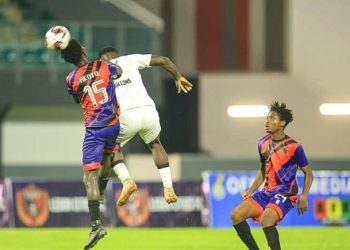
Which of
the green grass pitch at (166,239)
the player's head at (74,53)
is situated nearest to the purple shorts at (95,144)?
the player's head at (74,53)

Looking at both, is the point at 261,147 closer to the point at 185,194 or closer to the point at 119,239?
the point at 119,239

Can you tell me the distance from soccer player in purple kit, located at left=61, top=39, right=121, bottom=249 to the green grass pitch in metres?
3.86

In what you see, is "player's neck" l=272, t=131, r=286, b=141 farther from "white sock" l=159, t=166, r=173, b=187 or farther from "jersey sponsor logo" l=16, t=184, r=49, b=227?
"jersey sponsor logo" l=16, t=184, r=49, b=227

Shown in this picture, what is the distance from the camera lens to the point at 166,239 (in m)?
19.2

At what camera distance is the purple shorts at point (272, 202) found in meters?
11.9

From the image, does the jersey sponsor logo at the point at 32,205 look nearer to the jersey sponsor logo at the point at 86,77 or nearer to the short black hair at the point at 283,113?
the jersey sponsor logo at the point at 86,77

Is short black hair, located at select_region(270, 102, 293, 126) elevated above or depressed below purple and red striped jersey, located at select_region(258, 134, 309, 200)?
above

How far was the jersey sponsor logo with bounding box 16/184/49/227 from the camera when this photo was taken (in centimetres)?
2441

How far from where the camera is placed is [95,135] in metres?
12.2

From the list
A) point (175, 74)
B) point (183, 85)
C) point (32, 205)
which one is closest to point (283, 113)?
point (183, 85)

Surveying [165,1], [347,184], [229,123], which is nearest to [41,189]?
[347,184]

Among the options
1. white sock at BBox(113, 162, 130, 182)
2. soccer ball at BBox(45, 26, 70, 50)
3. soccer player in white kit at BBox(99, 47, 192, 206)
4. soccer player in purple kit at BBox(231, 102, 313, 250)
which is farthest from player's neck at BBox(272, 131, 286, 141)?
soccer ball at BBox(45, 26, 70, 50)

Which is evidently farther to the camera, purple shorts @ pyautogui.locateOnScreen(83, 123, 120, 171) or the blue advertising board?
the blue advertising board

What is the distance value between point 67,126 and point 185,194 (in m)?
7.41
